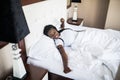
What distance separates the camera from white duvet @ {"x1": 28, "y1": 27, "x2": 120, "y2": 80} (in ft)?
4.07

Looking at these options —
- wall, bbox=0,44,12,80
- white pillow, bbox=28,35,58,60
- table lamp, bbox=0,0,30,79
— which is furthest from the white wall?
table lamp, bbox=0,0,30,79

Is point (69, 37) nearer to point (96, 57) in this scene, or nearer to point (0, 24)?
point (96, 57)

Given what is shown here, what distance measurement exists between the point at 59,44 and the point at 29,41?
1.21 ft

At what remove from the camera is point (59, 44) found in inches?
62.5

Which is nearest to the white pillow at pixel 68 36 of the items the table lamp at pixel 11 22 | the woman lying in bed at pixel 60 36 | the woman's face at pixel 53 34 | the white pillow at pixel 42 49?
the woman lying in bed at pixel 60 36

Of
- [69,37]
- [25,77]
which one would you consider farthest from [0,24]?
[69,37]

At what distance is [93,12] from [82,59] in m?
2.14

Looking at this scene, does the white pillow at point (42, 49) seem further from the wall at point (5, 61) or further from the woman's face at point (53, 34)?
the wall at point (5, 61)

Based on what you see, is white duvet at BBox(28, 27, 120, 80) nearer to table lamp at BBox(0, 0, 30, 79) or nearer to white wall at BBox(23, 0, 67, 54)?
white wall at BBox(23, 0, 67, 54)

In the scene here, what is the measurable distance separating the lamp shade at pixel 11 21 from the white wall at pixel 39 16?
569mm

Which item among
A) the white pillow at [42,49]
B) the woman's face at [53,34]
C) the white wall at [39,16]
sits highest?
the white wall at [39,16]

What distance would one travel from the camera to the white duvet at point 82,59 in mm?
1241

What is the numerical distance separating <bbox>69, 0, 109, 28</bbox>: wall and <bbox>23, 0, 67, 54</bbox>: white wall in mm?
1224

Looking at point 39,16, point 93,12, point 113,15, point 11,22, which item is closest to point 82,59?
point 39,16
